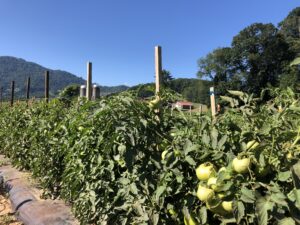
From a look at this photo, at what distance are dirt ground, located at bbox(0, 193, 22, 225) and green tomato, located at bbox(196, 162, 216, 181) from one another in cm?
289

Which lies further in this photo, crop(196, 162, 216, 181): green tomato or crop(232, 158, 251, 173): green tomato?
crop(196, 162, 216, 181): green tomato

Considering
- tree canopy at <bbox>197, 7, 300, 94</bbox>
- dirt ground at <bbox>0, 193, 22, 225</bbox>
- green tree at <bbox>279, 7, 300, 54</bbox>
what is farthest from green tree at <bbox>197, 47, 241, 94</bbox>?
dirt ground at <bbox>0, 193, 22, 225</bbox>

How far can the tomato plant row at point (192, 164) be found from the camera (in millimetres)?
1562

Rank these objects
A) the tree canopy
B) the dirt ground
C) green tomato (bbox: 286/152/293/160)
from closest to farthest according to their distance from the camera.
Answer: green tomato (bbox: 286/152/293/160), the dirt ground, the tree canopy

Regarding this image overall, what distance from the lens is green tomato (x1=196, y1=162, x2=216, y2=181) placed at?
1748mm

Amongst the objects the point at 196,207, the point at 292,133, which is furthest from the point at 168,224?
the point at 292,133

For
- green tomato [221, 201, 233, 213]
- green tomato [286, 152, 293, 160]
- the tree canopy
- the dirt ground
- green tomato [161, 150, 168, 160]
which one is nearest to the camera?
green tomato [286, 152, 293, 160]

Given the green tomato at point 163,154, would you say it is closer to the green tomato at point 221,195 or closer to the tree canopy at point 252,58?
the green tomato at point 221,195

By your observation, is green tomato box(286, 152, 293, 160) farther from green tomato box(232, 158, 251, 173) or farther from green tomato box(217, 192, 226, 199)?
green tomato box(217, 192, 226, 199)

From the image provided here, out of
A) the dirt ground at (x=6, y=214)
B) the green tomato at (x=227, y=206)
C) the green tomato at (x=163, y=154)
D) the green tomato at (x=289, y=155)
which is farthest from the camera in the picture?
the dirt ground at (x=6, y=214)

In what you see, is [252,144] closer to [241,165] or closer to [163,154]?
[241,165]

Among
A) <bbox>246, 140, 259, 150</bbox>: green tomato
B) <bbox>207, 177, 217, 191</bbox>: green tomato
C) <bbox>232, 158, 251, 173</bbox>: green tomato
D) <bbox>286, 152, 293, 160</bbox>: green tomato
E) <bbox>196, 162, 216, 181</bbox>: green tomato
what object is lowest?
<bbox>207, 177, 217, 191</bbox>: green tomato

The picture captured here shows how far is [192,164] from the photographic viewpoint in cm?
185

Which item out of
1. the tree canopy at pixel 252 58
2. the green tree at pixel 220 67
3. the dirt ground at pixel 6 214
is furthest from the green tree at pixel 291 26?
the dirt ground at pixel 6 214
